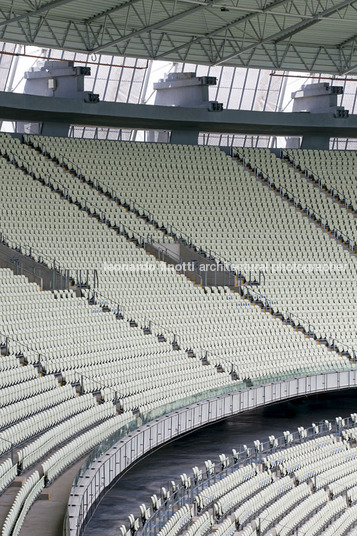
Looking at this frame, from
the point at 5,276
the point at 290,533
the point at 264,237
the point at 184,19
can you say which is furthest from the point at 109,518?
the point at 184,19

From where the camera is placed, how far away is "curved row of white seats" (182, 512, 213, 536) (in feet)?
43.2

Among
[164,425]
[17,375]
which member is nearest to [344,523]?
[164,425]

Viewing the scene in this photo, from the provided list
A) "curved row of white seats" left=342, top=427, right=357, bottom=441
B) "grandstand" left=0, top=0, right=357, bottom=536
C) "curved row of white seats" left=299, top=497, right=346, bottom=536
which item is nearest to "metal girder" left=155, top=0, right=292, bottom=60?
"grandstand" left=0, top=0, right=357, bottom=536

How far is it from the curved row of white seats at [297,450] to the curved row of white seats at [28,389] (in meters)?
4.62

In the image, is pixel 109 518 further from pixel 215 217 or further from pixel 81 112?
pixel 81 112

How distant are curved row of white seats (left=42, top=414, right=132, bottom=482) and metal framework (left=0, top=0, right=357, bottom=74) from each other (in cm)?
1320

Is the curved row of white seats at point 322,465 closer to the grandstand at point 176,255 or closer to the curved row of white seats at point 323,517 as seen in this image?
the grandstand at point 176,255

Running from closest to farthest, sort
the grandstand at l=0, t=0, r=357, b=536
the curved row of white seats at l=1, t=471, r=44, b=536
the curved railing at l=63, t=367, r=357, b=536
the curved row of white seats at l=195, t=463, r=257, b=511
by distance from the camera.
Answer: the curved row of white seats at l=1, t=471, r=44, b=536 → the curved railing at l=63, t=367, r=357, b=536 → the curved row of white seats at l=195, t=463, r=257, b=511 → the grandstand at l=0, t=0, r=357, b=536

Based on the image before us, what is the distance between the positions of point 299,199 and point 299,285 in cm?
723

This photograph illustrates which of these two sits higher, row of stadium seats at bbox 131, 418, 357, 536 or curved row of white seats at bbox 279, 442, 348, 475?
curved row of white seats at bbox 279, 442, 348, 475

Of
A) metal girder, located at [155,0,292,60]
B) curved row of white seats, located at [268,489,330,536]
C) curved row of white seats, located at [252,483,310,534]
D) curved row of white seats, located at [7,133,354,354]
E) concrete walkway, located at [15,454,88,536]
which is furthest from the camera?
metal girder, located at [155,0,292,60]

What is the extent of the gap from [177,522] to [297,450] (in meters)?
5.87

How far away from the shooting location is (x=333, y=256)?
3095 centimetres

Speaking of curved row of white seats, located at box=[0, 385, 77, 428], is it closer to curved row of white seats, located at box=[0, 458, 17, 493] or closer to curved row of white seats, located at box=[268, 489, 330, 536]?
curved row of white seats, located at box=[0, 458, 17, 493]
